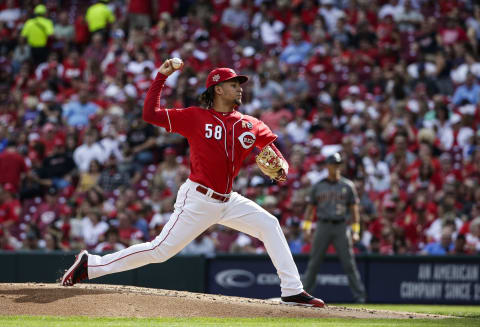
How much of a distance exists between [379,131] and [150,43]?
6.21m

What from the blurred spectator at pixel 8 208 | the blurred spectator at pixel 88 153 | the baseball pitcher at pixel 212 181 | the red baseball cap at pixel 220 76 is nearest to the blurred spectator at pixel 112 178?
the blurred spectator at pixel 88 153

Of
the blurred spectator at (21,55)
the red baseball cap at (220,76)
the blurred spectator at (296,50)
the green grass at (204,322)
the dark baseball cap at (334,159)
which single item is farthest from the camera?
the blurred spectator at (21,55)

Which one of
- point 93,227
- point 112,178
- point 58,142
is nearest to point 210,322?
point 93,227

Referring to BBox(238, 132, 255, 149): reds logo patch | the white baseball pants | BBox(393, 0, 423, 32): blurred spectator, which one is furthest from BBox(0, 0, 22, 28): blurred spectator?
BBox(238, 132, 255, 149): reds logo patch

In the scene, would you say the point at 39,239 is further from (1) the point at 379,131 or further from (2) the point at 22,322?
(2) the point at 22,322

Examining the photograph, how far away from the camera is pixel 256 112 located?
16.7m

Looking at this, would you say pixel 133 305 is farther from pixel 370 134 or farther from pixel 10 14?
pixel 10 14

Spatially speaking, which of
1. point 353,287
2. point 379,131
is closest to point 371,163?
point 379,131

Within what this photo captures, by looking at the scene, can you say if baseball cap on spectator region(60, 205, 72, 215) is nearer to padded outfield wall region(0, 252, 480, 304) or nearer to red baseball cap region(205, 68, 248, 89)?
padded outfield wall region(0, 252, 480, 304)

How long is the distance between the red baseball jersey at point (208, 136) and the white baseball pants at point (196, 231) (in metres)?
0.16

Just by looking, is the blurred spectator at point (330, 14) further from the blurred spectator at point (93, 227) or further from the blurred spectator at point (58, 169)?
the blurred spectator at point (93, 227)

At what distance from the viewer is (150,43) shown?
19.7 meters

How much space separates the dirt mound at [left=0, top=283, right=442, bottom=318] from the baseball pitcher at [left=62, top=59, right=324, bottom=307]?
0.75ft

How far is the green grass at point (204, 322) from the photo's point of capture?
22.1 ft
